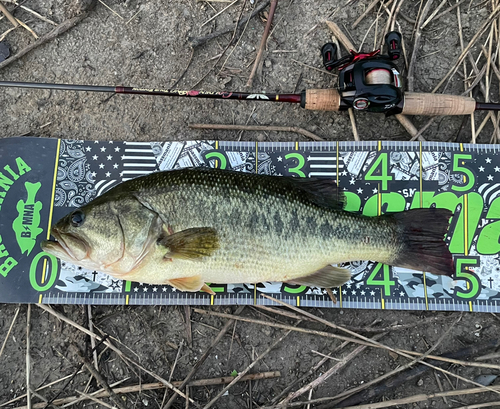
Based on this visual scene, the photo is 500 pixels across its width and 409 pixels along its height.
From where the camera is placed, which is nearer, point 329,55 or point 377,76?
point 377,76

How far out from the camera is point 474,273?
10.1 feet

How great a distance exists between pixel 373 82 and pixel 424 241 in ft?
4.65

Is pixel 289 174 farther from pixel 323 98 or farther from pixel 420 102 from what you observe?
pixel 420 102

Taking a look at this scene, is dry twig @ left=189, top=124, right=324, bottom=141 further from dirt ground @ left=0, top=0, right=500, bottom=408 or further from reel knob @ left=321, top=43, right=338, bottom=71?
reel knob @ left=321, top=43, right=338, bottom=71

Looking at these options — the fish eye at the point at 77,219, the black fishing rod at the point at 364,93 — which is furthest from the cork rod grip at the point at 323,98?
the fish eye at the point at 77,219

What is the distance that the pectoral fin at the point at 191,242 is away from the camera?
248 cm

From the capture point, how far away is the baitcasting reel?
9.39 feet

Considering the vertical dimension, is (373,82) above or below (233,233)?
above

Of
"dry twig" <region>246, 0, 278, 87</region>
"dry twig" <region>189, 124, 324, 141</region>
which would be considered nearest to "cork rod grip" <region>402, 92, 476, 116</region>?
"dry twig" <region>189, 124, 324, 141</region>

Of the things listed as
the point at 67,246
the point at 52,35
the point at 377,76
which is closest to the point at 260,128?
the point at 377,76

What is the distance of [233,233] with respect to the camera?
8.42ft

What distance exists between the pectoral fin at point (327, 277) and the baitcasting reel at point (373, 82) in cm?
143

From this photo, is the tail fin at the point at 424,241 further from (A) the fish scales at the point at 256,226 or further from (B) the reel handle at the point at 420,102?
(B) the reel handle at the point at 420,102

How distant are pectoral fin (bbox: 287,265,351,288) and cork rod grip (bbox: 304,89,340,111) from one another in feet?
4.75
